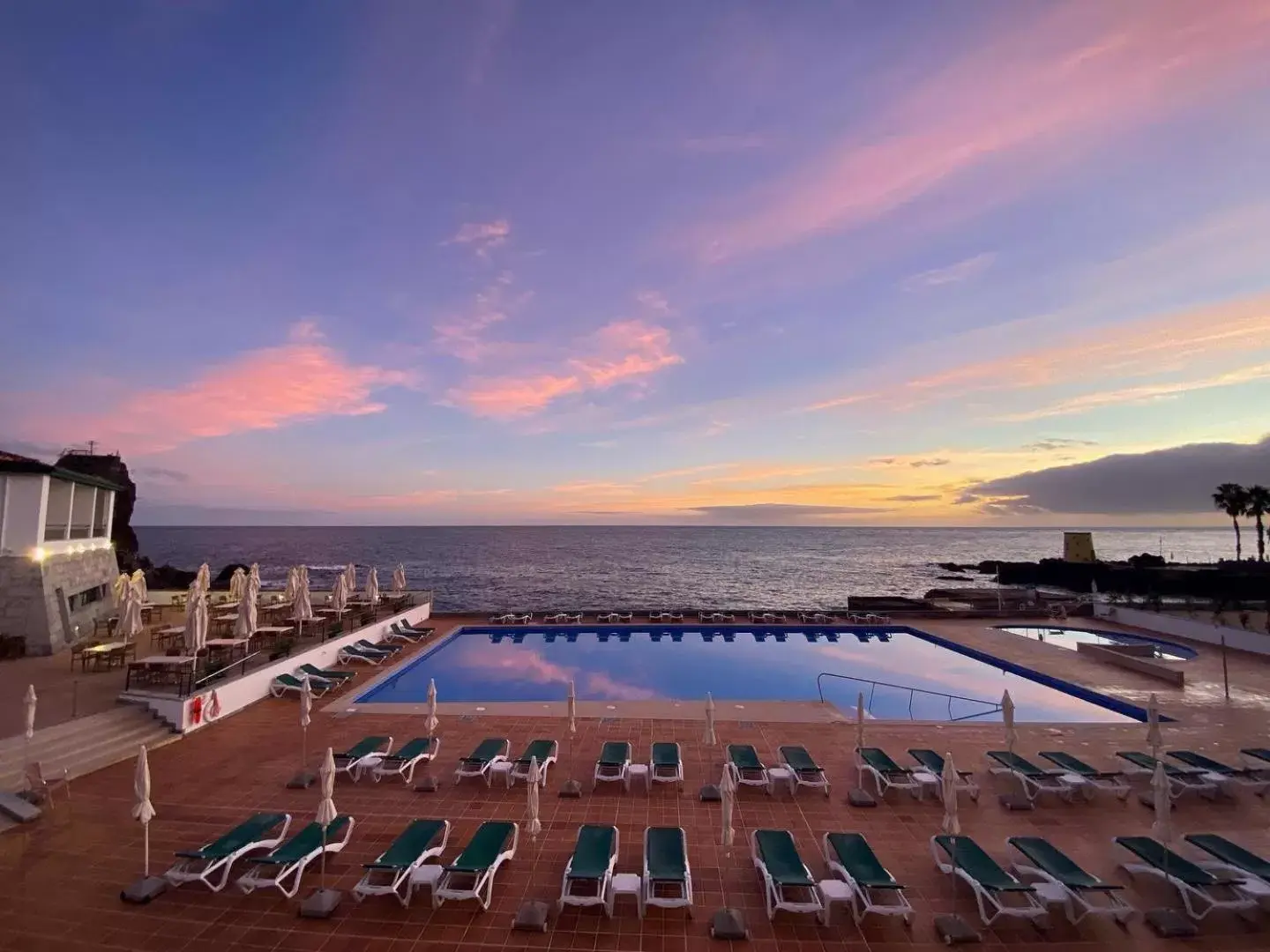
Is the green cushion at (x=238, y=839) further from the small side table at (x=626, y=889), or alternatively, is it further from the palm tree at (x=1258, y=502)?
the palm tree at (x=1258, y=502)

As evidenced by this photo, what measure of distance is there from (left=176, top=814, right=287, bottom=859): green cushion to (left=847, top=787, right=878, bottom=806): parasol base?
26.2 ft

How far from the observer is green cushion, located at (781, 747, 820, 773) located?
9070 mm

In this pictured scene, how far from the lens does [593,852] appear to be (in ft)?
21.3

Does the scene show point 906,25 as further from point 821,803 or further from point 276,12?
point 821,803

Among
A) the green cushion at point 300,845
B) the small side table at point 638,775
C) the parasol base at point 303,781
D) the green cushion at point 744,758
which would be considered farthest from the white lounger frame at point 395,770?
the green cushion at point 744,758

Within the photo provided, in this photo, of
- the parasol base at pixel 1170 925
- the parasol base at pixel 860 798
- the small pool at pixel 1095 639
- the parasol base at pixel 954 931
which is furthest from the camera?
the small pool at pixel 1095 639

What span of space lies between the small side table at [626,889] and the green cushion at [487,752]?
13.2ft

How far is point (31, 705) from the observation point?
28.9 feet

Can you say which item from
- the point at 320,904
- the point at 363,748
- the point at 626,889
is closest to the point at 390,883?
the point at 320,904

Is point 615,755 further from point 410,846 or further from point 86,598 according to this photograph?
point 86,598

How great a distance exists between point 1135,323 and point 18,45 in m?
32.6

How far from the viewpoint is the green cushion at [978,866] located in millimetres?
5793

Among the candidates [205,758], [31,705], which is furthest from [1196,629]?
[31,705]

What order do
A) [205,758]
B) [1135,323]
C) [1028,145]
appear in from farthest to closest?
[1135,323], [1028,145], [205,758]
